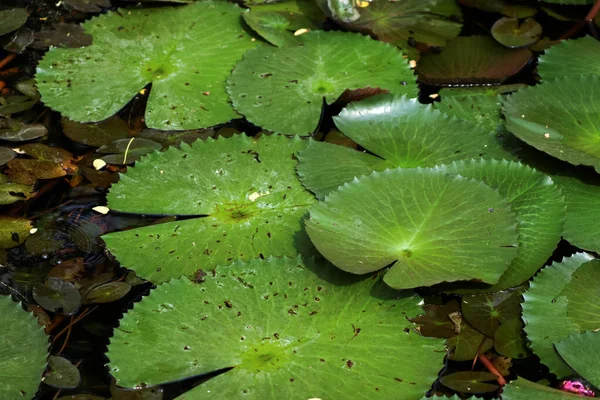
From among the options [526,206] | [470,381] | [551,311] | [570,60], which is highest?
[570,60]

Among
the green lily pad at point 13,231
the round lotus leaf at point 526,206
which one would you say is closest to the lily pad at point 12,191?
the green lily pad at point 13,231

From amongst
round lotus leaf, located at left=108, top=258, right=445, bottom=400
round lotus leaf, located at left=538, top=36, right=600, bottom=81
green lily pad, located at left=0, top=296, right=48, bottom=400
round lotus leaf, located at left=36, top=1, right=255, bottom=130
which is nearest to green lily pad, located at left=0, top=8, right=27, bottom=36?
round lotus leaf, located at left=36, top=1, right=255, bottom=130

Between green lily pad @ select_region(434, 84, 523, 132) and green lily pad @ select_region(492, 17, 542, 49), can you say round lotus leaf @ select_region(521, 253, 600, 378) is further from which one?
green lily pad @ select_region(492, 17, 542, 49)

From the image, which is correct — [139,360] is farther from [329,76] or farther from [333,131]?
[329,76]

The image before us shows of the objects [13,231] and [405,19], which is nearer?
[13,231]

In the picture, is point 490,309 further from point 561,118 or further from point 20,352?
point 20,352

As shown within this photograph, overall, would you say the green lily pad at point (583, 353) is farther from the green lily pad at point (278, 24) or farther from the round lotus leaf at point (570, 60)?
the green lily pad at point (278, 24)

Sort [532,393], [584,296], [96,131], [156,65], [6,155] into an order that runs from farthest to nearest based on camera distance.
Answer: [156,65] → [96,131] → [6,155] → [584,296] → [532,393]

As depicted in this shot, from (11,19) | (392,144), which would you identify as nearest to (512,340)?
Result: (392,144)

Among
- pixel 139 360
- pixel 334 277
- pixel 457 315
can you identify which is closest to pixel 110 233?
pixel 139 360
